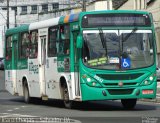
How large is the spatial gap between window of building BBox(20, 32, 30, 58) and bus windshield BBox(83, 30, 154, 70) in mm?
5531

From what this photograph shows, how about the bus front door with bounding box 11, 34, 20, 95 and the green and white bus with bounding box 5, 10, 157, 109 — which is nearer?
the green and white bus with bounding box 5, 10, 157, 109

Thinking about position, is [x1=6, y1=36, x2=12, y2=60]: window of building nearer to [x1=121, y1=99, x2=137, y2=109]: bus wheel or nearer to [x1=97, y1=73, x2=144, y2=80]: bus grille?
[x1=121, y1=99, x2=137, y2=109]: bus wheel

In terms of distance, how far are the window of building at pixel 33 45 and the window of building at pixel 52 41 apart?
1379 millimetres

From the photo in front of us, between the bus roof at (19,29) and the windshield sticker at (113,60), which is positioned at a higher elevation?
the bus roof at (19,29)

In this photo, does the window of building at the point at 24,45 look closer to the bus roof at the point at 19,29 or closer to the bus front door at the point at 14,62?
the bus roof at the point at 19,29

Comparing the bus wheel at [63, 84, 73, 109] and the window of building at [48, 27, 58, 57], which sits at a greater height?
the window of building at [48, 27, 58, 57]

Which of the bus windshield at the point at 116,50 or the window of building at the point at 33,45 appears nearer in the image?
the bus windshield at the point at 116,50

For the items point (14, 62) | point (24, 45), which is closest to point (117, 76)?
point (24, 45)

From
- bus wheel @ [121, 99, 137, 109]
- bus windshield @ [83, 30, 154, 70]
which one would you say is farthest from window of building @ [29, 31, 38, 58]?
bus windshield @ [83, 30, 154, 70]

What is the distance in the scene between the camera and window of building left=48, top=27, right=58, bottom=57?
2024 cm

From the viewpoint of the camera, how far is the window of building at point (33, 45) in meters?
22.1

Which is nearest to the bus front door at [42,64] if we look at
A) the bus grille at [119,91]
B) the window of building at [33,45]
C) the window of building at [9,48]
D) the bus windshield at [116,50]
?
the window of building at [33,45]

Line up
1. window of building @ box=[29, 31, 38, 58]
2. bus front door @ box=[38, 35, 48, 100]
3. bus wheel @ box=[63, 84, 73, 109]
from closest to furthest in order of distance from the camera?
bus wheel @ box=[63, 84, 73, 109] < bus front door @ box=[38, 35, 48, 100] < window of building @ box=[29, 31, 38, 58]

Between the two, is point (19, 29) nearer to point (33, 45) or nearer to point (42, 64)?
point (33, 45)
